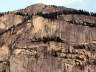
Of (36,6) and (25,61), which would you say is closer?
(25,61)

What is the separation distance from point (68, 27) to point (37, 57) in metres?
12.6

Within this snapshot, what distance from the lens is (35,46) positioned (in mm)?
130250

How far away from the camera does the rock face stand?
417 ft

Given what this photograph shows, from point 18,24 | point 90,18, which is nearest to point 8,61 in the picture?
point 18,24

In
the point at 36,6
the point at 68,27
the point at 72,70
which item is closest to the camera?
the point at 72,70

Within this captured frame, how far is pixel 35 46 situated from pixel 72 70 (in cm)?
1171

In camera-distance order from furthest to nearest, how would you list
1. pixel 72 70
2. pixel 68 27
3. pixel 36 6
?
pixel 36 6
pixel 68 27
pixel 72 70

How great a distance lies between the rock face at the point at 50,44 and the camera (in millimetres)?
127188

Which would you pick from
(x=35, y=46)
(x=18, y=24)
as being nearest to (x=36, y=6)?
(x=18, y=24)

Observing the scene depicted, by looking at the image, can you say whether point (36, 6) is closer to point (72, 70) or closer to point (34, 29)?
point (34, 29)

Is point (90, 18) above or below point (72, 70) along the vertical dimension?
above

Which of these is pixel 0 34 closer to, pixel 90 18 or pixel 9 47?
pixel 9 47

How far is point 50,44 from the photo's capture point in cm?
13138

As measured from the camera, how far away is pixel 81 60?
12850cm
